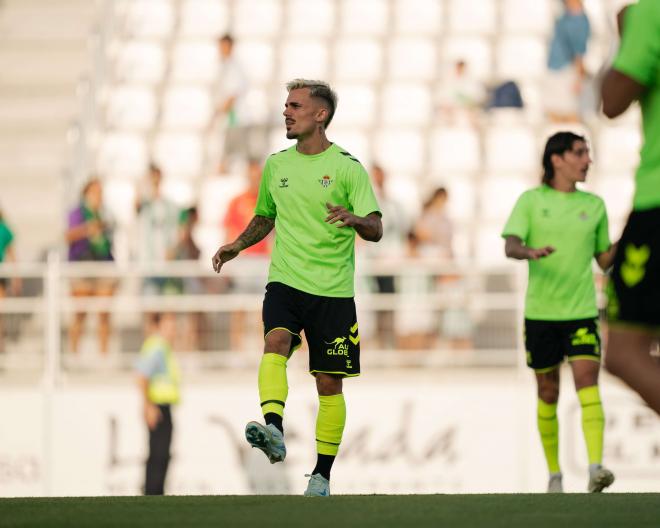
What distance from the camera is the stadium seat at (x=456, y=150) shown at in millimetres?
18641

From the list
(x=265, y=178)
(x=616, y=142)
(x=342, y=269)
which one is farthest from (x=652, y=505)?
(x=616, y=142)

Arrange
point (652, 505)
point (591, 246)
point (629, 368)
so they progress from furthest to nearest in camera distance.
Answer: point (591, 246)
point (652, 505)
point (629, 368)

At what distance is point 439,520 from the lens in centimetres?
620

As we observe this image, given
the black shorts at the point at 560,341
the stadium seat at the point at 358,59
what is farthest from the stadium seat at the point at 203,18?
the black shorts at the point at 560,341

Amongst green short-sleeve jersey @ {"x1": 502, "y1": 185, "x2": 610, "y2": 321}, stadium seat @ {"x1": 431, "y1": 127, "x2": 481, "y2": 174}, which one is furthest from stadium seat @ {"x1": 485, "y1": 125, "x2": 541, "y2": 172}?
green short-sleeve jersey @ {"x1": 502, "y1": 185, "x2": 610, "y2": 321}

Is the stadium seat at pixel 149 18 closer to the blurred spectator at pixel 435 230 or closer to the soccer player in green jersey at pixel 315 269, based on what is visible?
the blurred spectator at pixel 435 230

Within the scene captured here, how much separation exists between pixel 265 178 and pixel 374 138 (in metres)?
10.9

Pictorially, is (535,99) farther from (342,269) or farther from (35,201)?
(342,269)

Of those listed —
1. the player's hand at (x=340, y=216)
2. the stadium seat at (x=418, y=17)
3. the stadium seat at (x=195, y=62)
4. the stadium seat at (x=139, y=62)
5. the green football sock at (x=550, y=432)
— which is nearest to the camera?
the player's hand at (x=340, y=216)

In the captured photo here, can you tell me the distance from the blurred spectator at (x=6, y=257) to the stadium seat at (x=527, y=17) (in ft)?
25.5

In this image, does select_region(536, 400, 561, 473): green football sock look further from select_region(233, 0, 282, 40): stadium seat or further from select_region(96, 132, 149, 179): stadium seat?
select_region(233, 0, 282, 40): stadium seat

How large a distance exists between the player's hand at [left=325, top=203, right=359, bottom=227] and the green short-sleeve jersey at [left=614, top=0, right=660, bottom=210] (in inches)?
95.1

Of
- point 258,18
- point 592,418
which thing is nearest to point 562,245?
point 592,418

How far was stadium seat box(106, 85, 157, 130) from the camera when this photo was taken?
65.4 feet
